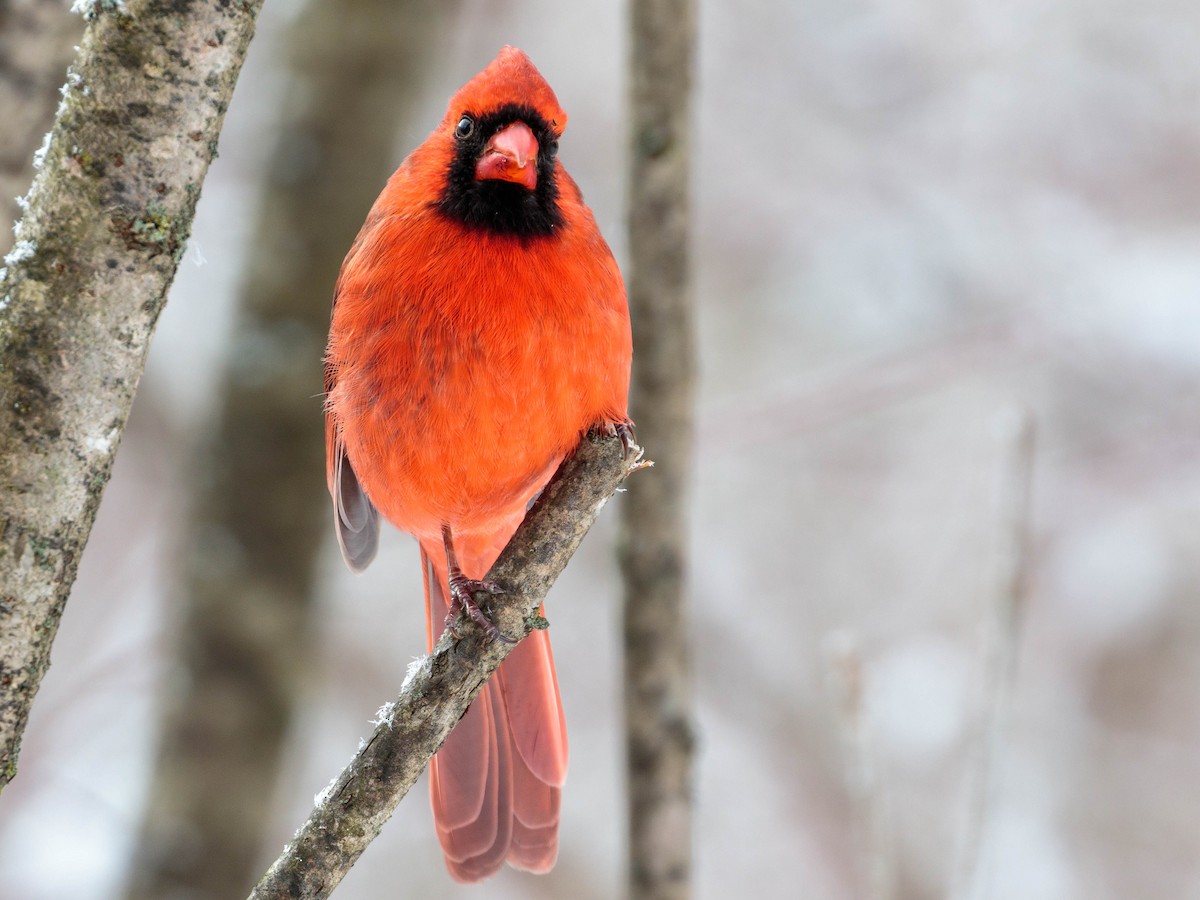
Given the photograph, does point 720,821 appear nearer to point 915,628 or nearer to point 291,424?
point 915,628

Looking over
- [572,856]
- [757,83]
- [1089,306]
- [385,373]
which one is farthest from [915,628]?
[385,373]

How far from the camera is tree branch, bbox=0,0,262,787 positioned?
41.2 inches

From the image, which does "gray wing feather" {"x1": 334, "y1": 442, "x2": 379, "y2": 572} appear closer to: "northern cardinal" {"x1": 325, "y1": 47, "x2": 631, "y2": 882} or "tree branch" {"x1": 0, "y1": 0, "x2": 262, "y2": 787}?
"northern cardinal" {"x1": 325, "y1": 47, "x2": 631, "y2": 882}

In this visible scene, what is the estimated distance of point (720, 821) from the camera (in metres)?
5.81

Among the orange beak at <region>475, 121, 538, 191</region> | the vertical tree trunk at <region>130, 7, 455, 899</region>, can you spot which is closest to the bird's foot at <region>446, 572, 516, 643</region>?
the orange beak at <region>475, 121, 538, 191</region>

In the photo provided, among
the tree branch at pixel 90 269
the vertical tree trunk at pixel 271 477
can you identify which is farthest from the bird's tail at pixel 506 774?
the vertical tree trunk at pixel 271 477

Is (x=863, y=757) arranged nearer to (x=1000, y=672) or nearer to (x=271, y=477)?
(x=1000, y=672)

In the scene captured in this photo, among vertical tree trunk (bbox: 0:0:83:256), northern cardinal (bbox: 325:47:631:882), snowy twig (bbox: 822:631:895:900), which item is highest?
vertical tree trunk (bbox: 0:0:83:256)

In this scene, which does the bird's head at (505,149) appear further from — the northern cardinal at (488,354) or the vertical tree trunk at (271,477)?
the vertical tree trunk at (271,477)

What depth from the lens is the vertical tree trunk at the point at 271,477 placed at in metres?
3.42

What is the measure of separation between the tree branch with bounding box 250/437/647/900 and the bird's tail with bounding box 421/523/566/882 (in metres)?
0.37

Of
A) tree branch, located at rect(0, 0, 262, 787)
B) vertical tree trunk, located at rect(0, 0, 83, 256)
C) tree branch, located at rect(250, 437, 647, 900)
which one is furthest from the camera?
vertical tree trunk, located at rect(0, 0, 83, 256)

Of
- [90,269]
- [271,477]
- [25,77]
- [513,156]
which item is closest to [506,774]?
[513,156]

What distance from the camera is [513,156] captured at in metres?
1.58
